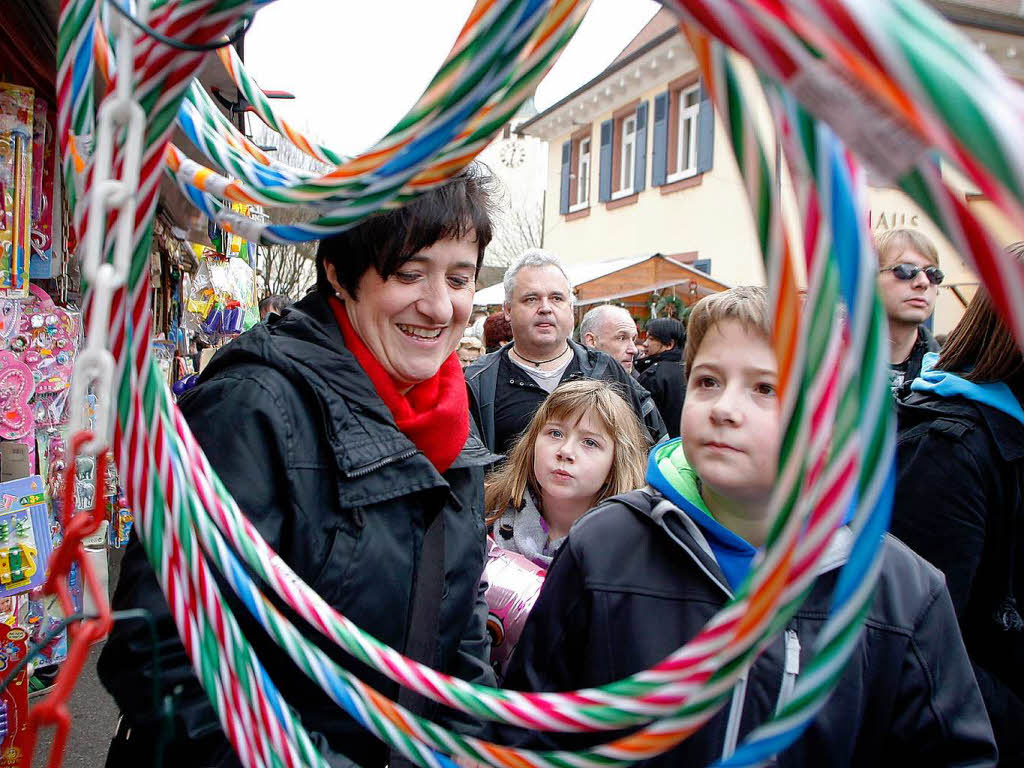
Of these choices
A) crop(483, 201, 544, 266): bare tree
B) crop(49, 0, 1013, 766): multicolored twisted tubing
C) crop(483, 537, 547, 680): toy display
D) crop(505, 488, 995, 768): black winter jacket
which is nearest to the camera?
crop(49, 0, 1013, 766): multicolored twisted tubing

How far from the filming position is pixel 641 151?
13422 millimetres

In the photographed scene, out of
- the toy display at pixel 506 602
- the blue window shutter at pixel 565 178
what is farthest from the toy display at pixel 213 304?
the blue window shutter at pixel 565 178

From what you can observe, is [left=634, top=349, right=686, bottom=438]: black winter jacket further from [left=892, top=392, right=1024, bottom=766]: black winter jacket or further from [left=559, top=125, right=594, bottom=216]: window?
[left=559, top=125, right=594, bottom=216]: window

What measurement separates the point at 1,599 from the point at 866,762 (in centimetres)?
263

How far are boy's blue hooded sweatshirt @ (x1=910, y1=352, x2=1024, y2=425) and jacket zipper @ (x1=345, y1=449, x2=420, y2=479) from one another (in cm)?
133

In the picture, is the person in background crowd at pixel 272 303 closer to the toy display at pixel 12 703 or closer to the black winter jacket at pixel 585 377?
the black winter jacket at pixel 585 377

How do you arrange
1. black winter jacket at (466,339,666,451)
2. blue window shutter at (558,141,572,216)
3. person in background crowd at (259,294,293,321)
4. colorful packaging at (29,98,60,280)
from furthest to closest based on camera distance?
blue window shutter at (558,141,572,216) < person in background crowd at (259,294,293,321) < black winter jacket at (466,339,666,451) < colorful packaging at (29,98,60,280)

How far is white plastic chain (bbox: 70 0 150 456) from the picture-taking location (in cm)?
58

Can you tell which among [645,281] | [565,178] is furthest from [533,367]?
[565,178]

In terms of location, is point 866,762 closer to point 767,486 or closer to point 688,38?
point 767,486

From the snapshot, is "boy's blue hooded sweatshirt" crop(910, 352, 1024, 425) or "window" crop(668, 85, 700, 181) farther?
"window" crop(668, 85, 700, 181)

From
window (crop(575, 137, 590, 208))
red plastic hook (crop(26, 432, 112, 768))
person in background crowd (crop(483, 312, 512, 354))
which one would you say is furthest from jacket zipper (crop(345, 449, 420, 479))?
window (crop(575, 137, 590, 208))

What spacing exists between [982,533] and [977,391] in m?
0.33

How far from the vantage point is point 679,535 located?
129 centimetres
